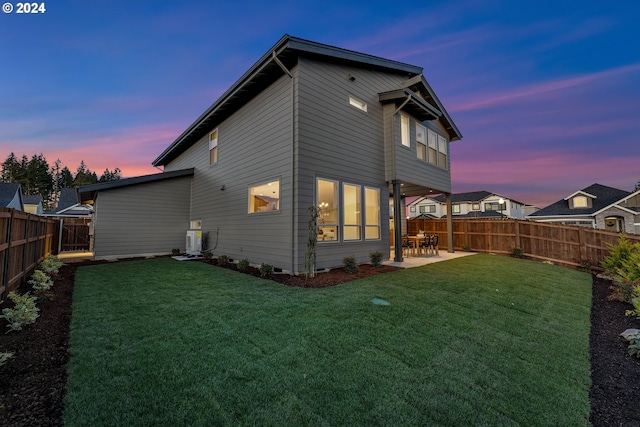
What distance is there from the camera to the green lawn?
77.5 inches

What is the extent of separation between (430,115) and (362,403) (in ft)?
35.0

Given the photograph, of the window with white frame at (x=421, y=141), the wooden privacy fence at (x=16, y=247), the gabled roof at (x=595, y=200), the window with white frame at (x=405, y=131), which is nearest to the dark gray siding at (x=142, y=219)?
the wooden privacy fence at (x=16, y=247)

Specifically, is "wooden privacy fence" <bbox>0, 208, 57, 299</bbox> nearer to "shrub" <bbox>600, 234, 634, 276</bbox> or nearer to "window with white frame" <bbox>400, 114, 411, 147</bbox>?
"window with white frame" <bbox>400, 114, 411, 147</bbox>

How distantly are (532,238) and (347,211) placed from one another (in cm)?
835

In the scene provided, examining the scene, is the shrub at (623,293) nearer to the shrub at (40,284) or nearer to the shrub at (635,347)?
the shrub at (635,347)

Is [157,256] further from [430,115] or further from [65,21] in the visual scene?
[430,115]

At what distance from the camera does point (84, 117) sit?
45.3 ft

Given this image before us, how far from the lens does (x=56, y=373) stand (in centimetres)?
235

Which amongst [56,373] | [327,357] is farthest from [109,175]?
[327,357]

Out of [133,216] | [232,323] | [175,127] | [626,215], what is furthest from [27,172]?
[626,215]

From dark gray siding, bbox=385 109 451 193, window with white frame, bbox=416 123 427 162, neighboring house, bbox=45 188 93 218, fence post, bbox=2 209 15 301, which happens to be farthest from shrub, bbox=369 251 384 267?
neighboring house, bbox=45 188 93 218

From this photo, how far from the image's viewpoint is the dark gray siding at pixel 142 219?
403 inches

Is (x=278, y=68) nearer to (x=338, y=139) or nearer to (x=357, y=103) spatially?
(x=338, y=139)

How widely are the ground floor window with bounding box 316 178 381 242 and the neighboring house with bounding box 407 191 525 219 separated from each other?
28.6 meters
